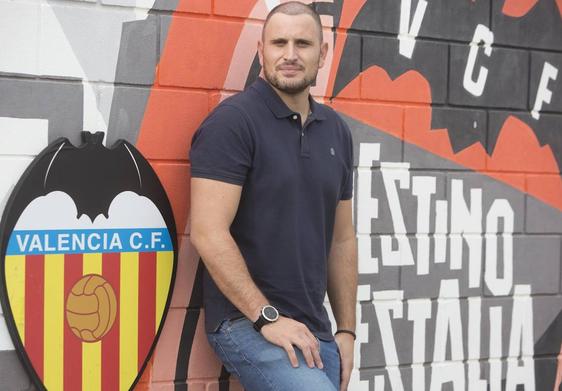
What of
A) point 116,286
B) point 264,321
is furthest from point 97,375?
point 264,321

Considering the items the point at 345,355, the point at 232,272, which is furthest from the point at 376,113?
the point at 232,272

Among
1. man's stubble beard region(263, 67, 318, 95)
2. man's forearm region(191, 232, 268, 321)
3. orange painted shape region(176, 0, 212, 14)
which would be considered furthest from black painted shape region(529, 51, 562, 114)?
man's forearm region(191, 232, 268, 321)

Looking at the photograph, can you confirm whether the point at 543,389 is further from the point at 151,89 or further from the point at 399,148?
the point at 151,89

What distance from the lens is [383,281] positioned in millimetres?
3627

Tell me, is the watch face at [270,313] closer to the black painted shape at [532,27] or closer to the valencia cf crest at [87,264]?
the valencia cf crest at [87,264]

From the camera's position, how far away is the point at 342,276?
10.8ft

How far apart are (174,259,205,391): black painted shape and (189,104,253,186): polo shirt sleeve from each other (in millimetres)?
489

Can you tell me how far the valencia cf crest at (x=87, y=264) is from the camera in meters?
2.97

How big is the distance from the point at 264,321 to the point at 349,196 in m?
0.65

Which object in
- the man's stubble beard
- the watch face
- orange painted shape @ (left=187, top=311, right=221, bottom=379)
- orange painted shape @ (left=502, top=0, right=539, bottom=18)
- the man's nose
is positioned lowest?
orange painted shape @ (left=187, top=311, right=221, bottom=379)

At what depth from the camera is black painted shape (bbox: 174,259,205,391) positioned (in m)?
3.27

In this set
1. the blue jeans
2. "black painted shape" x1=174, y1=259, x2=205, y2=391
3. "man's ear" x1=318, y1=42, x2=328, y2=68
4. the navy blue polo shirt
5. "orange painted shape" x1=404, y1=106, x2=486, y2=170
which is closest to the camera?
the blue jeans

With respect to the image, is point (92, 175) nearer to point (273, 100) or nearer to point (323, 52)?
point (273, 100)

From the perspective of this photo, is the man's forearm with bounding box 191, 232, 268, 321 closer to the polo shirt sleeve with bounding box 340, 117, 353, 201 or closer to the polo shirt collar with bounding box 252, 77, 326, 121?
the polo shirt collar with bounding box 252, 77, 326, 121
